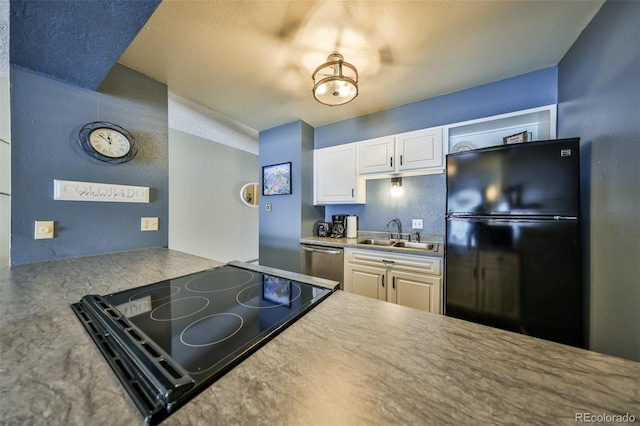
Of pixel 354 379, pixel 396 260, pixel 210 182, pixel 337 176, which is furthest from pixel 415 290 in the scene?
pixel 210 182

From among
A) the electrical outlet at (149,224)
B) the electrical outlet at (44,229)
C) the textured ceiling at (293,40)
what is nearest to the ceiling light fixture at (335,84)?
the textured ceiling at (293,40)

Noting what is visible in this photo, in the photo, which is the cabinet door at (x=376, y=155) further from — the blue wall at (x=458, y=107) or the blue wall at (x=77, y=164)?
the blue wall at (x=77, y=164)

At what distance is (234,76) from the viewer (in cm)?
184

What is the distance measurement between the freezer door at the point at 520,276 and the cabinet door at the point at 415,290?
206mm

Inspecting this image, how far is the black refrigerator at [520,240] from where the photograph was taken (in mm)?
1231

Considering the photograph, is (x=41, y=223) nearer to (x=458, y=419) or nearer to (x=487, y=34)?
(x=458, y=419)

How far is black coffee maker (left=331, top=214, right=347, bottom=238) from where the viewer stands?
110 inches

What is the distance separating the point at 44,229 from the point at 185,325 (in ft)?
4.69

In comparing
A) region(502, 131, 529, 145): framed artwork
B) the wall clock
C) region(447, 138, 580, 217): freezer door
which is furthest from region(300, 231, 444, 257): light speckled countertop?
the wall clock

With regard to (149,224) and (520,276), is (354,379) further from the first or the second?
(149,224)

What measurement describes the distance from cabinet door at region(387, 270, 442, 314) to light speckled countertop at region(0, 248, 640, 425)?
1.31 metres

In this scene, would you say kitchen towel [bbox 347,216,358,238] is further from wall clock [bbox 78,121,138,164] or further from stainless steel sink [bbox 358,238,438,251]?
wall clock [bbox 78,121,138,164]

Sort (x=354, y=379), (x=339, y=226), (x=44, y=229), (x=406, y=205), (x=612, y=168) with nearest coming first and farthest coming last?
1. (x=354, y=379)
2. (x=612, y=168)
3. (x=44, y=229)
4. (x=406, y=205)
5. (x=339, y=226)

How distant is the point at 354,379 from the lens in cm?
41
